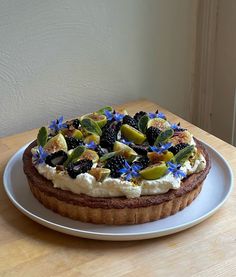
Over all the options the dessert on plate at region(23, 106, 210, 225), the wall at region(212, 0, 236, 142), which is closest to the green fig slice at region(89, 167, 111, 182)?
the dessert on plate at region(23, 106, 210, 225)

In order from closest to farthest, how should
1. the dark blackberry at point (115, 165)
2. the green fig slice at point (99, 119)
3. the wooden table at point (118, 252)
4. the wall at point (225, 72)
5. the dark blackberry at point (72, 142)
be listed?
1. the wooden table at point (118, 252)
2. the dark blackberry at point (115, 165)
3. the dark blackberry at point (72, 142)
4. the green fig slice at point (99, 119)
5. the wall at point (225, 72)

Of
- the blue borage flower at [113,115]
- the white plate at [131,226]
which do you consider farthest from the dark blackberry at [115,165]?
the blue borage flower at [113,115]

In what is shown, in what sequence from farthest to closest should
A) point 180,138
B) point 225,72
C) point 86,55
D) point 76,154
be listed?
point 225,72, point 86,55, point 180,138, point 76,154

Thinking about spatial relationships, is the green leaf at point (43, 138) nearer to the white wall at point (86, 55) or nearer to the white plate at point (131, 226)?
the white plate at point (131, 226)

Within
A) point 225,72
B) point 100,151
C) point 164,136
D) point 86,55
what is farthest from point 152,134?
point 225,72

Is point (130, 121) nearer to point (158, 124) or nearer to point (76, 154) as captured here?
point (158, 124)

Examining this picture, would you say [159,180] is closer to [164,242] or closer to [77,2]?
[164,242]

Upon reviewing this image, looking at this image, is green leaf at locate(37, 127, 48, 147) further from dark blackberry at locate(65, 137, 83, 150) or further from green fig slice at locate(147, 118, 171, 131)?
green fig slice at locate(147, 118, 171, 131)
